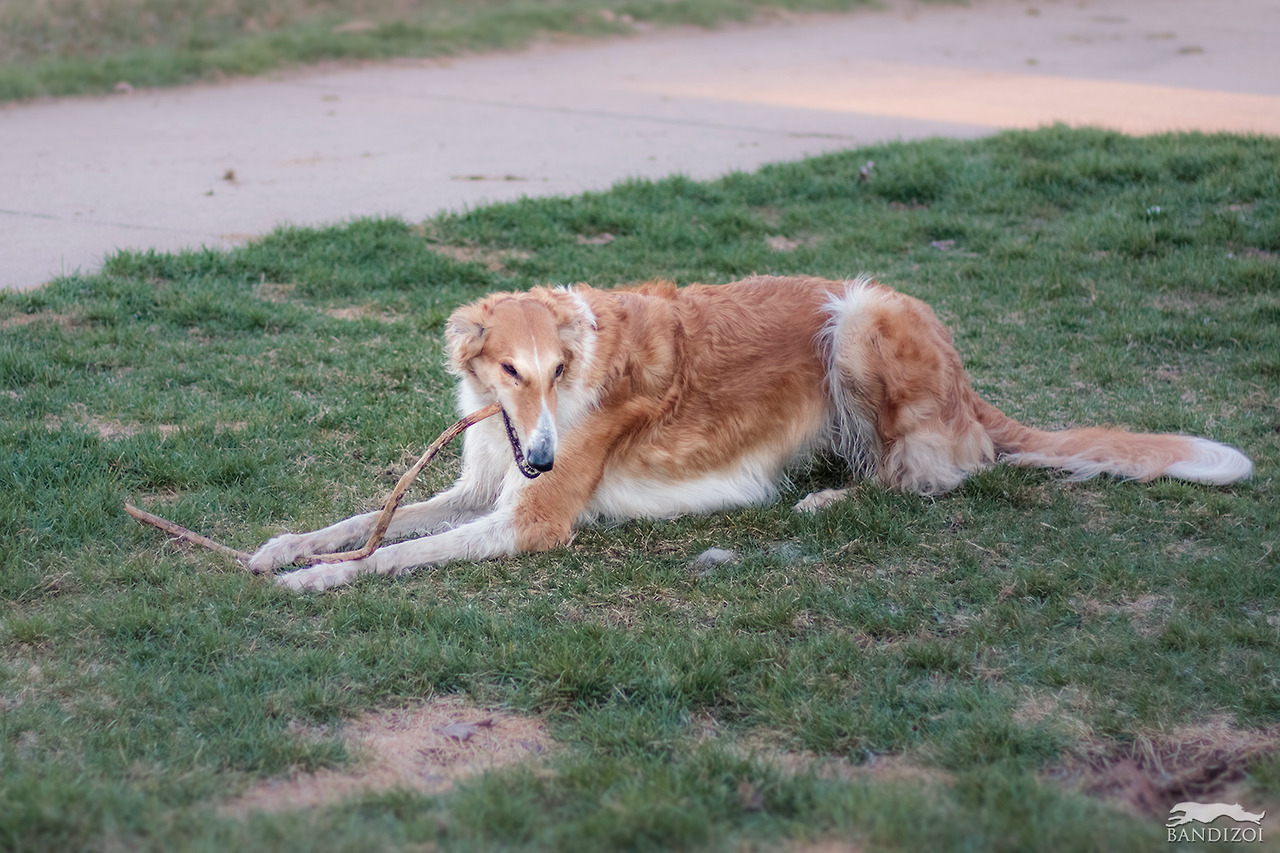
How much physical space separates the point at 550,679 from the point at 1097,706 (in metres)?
1.75

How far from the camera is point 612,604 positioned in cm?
430

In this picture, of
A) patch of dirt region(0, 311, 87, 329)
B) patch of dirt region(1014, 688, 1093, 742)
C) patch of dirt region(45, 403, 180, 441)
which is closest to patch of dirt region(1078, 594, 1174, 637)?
patch of dirt region(1014, 688, 1093, 742)

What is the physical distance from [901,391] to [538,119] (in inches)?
299

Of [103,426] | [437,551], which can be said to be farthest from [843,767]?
[103,426]

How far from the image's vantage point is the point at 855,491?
17.0 ft

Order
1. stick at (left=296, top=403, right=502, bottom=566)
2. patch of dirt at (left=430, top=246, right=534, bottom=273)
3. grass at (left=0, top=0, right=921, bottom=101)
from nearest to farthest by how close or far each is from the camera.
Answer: stick at (left=296, top=403, right=502, bottom=566) < patch of dirt at (left=430, top=246, right=534, bottom=273) < grass at (left=0, top=0, right=921, bottom=101)

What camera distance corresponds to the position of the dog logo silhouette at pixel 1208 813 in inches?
116

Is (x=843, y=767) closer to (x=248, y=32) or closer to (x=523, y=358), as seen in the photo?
(x=523, y=358)

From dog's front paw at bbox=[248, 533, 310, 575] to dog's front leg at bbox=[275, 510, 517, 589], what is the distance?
137mm

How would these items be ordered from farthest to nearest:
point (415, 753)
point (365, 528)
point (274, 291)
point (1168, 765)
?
1. point (274, 291)
2. point (365, 528)
3. point (415, 753)
4. point (1168, 765)

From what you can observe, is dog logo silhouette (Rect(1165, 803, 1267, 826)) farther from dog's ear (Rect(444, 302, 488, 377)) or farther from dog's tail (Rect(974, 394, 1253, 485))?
dog's ear (Rect(444, 302, 488, 377))

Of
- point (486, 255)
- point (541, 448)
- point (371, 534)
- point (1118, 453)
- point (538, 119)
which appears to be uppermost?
point (538, 119)

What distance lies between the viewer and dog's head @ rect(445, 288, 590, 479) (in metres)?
4.27

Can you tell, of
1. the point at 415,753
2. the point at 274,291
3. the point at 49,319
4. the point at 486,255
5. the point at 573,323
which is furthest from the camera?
the point at 486,255
